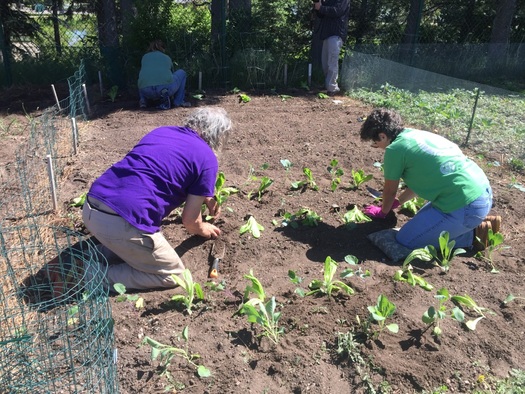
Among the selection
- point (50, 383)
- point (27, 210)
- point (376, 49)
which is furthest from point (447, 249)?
point (376, 49)

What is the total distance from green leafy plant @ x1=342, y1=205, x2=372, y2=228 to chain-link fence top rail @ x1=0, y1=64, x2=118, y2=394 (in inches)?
74.1

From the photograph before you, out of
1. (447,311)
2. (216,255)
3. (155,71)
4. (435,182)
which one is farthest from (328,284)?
(155,71)

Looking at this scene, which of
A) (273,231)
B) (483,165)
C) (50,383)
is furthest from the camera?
(483,165)

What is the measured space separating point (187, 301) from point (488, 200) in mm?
2173

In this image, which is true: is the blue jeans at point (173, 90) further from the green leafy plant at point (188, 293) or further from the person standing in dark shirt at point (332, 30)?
the green leafy plant at point (188, 293)

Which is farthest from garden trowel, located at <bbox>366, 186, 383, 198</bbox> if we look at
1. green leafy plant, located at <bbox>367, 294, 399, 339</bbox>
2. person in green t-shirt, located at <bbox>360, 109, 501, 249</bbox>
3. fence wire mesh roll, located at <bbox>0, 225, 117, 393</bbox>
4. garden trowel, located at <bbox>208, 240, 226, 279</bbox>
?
fence wire mesh roll, located at <bbox>0, 225, 117, 393</bbox>

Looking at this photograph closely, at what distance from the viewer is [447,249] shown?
3.38 m

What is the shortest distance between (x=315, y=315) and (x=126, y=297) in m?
1.14

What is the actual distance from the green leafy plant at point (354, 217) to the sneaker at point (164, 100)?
166 inches

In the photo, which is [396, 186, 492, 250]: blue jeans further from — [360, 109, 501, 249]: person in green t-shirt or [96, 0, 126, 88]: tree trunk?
[96, 0, 126, 88]: tree trunk

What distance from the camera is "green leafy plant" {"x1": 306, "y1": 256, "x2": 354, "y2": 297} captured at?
3.08m

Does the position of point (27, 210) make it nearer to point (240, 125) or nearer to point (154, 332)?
point (154, 332)

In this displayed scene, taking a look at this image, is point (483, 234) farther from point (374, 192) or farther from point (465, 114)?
point (465, 114)

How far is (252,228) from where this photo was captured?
3918 millimetres
